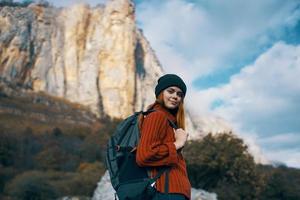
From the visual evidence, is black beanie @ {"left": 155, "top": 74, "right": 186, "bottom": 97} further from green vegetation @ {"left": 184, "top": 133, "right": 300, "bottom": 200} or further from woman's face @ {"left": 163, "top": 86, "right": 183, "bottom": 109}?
green vegetation @ {"left": 184, "top": 133, "right": 300, "bottom": 200}

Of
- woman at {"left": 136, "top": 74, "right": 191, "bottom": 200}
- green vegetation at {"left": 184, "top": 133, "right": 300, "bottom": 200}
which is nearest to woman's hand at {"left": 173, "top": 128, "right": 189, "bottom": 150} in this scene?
woman at {"left": 136, "top": 74, "right": 191, "bottom": 200}

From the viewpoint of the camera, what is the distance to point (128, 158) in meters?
2.33

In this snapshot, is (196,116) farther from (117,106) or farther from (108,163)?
(108,163)

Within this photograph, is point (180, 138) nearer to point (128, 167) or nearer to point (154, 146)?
point (154, 146)

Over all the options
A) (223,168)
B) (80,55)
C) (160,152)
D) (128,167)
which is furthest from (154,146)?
(80,55)

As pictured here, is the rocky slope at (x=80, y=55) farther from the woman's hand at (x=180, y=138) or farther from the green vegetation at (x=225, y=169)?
the woman's hand at (x=180, y=138)

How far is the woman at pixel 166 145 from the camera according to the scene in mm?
2287

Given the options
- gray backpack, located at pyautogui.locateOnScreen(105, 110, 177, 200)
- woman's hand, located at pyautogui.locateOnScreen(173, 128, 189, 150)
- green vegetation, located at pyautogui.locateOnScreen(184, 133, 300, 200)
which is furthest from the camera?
green vegetation, located at pyautogui.locateOnScreen(184, 133, 300, 200)

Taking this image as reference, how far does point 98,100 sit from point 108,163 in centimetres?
6775

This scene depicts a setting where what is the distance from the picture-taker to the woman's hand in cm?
241

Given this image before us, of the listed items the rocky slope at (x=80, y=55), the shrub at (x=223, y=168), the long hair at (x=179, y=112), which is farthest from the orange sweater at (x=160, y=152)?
the rocky slope at (x=80, y=55)

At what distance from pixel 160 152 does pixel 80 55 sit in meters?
72.2

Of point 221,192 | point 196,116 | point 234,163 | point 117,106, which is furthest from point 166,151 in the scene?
point 196,116

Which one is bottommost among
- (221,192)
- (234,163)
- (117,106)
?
(221,192)
